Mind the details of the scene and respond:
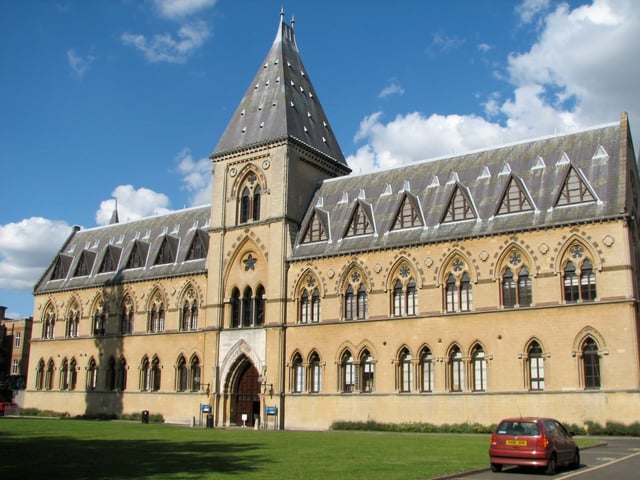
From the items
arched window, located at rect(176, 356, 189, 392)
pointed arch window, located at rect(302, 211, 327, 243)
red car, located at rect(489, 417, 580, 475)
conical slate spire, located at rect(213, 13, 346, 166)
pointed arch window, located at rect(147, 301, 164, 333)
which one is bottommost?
red car, located at rect(489, 417, 580, 475)

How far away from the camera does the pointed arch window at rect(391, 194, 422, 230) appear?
42.9m

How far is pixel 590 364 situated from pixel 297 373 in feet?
59.7

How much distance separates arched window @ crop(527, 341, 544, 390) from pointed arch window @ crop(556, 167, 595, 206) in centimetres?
772

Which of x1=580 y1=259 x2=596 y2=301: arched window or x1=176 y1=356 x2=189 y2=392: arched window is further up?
x1=580 y1=259 x2=596 y2=301: arched window

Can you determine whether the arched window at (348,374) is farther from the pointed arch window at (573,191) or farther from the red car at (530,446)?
the red car at (530,446)

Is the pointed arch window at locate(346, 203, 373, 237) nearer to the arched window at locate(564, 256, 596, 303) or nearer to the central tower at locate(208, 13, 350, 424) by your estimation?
the central tower at locate(208, 13, 350, 424)

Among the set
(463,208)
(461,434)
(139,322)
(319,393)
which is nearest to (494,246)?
(463,208)

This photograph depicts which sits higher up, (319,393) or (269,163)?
(269,163)

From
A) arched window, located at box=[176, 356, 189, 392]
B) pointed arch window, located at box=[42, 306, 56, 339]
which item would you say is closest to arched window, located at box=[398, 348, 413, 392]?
arched window, located at box=[176, 356, 189, 392]

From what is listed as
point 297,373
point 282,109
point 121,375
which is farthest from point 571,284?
point 121,375

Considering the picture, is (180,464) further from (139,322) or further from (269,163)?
(139,322)

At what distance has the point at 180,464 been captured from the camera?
1966cm

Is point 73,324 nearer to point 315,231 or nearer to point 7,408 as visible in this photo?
point 7,408

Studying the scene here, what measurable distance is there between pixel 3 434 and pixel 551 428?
958 inches
